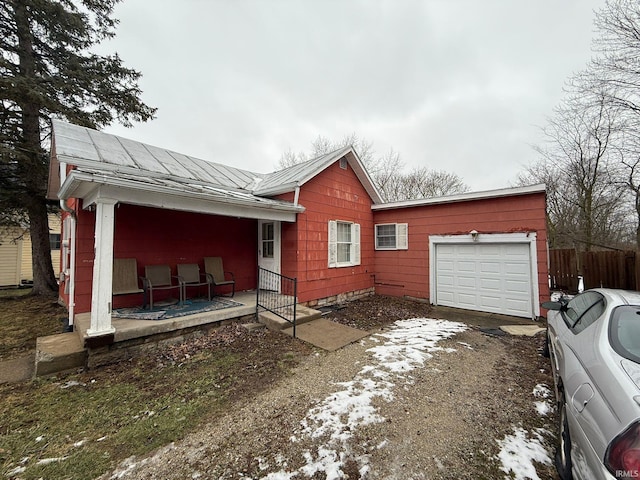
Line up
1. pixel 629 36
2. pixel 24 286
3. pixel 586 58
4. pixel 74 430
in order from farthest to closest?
pixel 24 286
pixel 586 58
pixel 629 36
pixel 74 430

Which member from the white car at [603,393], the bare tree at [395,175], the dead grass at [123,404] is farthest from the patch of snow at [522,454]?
the bare tree at [395,175]

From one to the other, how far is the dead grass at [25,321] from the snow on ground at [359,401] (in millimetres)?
5191

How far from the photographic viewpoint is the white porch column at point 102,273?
3.63 meters

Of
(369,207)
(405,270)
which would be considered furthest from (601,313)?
(369,207)

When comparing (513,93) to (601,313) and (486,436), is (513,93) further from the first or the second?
(486,436)

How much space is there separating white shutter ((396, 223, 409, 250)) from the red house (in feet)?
0.16

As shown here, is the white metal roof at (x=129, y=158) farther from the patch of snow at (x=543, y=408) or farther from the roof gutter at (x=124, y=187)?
the patch of snow at (x=543, y=408)

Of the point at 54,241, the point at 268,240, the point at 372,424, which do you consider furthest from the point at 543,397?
the point at 54,241

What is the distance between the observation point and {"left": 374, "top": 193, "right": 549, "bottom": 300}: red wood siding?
6.29m

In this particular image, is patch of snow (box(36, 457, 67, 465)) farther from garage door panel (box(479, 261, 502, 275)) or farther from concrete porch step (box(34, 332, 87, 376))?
garage door panel (box(479, 261, 502, 275))

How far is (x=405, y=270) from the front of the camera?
27.9ft

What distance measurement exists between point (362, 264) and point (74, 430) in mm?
7366

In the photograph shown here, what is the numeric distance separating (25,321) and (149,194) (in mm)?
5206

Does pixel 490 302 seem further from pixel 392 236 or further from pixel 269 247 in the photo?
pixel 269 247
